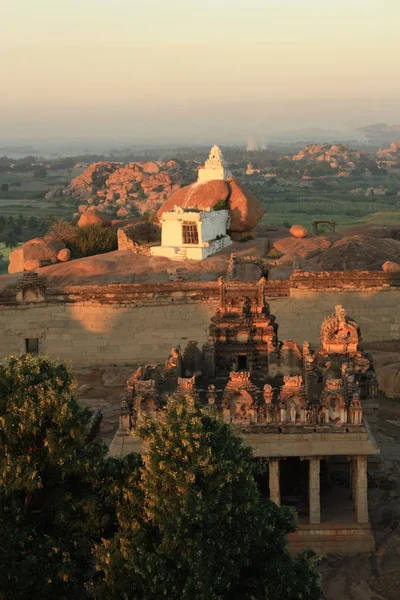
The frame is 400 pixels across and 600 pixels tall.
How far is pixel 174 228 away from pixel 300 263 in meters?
8.26

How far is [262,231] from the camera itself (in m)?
61.1

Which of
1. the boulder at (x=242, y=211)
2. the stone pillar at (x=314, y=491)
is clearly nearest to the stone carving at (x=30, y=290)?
the boulder at (x=242, y=211)

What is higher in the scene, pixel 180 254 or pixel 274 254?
pixel 180 254

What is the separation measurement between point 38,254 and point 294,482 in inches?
1386

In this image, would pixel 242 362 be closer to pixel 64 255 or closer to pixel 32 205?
pixel 64 255

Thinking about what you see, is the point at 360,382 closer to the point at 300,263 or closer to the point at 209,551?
the point at 209,551

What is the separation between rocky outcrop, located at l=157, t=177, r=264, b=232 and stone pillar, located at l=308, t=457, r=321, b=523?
37.9m

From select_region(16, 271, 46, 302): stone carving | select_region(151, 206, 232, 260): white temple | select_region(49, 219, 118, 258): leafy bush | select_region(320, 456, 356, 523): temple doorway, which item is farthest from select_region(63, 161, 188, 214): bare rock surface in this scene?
select_region(320, 456, 356, 523): temple doorway

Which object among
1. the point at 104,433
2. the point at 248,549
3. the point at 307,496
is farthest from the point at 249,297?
the point at 248,549

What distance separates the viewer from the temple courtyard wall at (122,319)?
1560 inches

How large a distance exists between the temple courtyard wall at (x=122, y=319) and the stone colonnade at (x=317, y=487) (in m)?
19.4

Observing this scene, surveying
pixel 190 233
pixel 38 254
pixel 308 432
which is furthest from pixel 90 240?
pixel 308 432

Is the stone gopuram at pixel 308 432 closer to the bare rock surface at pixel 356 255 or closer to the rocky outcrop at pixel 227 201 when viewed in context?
the bare rock surface at pixel 356 255

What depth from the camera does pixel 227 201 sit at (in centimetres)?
5841
